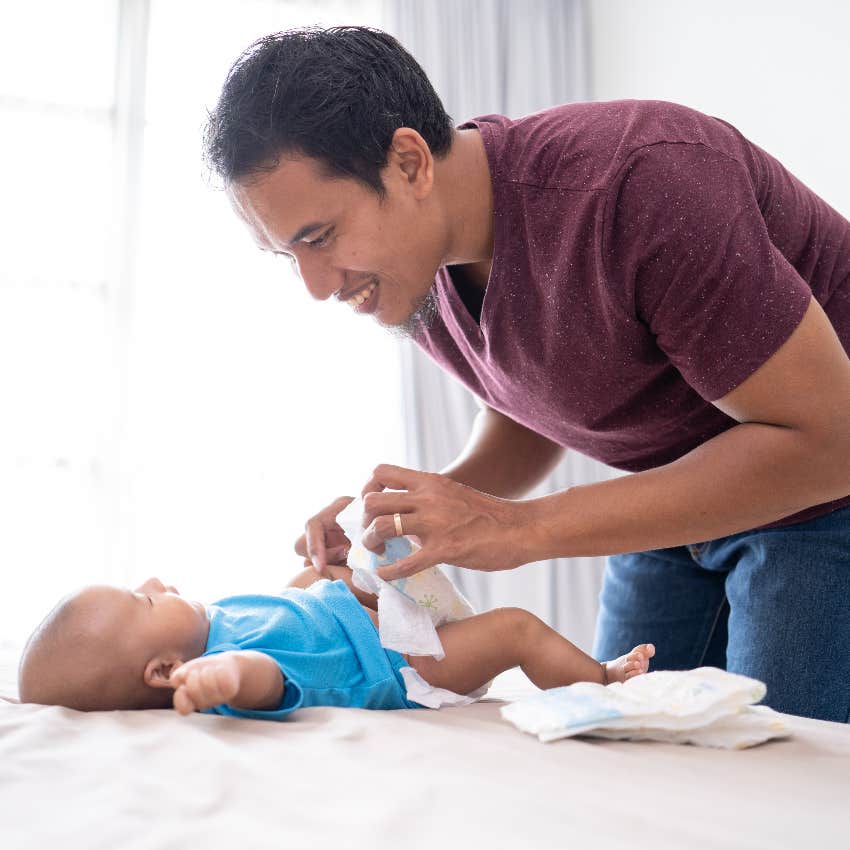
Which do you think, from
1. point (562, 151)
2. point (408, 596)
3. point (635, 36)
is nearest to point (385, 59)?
point (562, 151)

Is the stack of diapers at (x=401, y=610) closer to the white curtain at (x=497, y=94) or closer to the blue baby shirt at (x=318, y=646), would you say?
the blue baby shirt at (x=318, y=646)

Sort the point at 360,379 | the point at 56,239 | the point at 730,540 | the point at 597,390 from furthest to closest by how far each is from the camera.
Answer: the point at 360,379 < the point at 56,239 < the point at 730,540 < the point at 597,390

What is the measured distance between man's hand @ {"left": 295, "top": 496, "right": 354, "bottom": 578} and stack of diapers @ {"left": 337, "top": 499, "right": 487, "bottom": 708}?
19cm

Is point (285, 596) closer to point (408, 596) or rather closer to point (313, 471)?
point (408, 596)

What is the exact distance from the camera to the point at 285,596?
1.47 m

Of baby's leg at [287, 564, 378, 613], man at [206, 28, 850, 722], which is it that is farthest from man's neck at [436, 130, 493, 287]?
baby's leg at [287, 564, 378, 613]

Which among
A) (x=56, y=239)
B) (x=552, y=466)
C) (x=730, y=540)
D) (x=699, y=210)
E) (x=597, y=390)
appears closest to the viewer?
(x=699, y=210)

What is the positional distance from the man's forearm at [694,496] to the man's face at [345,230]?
1.36 feet

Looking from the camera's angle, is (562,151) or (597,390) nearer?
(562,151)

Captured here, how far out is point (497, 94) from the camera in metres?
3.96

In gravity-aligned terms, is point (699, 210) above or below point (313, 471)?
above

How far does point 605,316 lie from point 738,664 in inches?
24.8

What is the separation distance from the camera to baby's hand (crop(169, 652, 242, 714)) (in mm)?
1080

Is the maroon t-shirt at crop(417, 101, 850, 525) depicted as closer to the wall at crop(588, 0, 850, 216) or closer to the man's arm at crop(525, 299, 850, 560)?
the man's arm at crop(525, 299, 850, 560)
